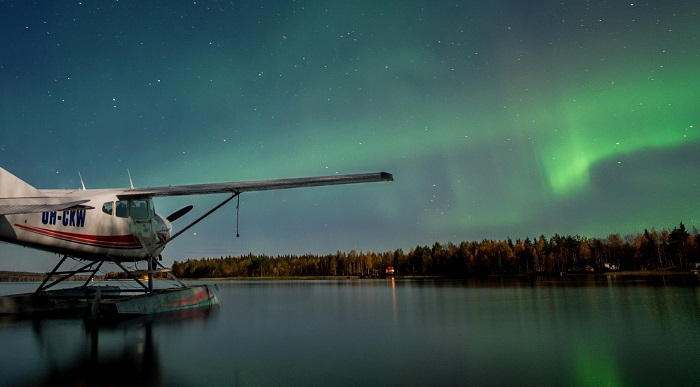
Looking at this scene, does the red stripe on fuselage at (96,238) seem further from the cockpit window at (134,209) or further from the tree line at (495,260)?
the tree line at (495,260)

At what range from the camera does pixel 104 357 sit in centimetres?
709

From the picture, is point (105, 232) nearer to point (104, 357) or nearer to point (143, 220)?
point (143, 220)

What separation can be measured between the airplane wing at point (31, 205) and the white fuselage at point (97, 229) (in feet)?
1.33

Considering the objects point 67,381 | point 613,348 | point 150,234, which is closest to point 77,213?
point 150,234

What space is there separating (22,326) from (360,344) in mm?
8994

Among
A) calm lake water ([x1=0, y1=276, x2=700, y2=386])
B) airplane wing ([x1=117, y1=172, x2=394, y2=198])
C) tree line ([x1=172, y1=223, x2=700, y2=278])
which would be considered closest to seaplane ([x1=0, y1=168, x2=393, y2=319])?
airplane wing ([x1=117, y1=172, x2=394, y2=198])

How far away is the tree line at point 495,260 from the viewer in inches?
4188

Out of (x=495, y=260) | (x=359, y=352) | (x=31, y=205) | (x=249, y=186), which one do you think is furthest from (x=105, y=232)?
(x=495, y=260)

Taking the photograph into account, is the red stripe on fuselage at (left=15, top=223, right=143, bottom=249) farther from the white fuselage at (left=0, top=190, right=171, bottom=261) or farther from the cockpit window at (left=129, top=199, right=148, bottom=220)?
the cockpit window at (left=129, top=199, right=148, bottom=220)

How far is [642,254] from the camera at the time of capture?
10619 centimetres

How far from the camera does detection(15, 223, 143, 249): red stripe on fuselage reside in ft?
40.8

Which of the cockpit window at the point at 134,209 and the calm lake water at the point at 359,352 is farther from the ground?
the cockpit window at the point at 134,209

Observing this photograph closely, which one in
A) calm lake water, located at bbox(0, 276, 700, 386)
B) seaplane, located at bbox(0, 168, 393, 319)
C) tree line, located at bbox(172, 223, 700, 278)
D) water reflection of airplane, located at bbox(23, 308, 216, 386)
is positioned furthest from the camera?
tree line, located at bbox(172, 223, 700, 278)

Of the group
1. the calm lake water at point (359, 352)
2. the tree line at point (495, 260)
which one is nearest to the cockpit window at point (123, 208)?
the calm lake water at point (359, 352)
